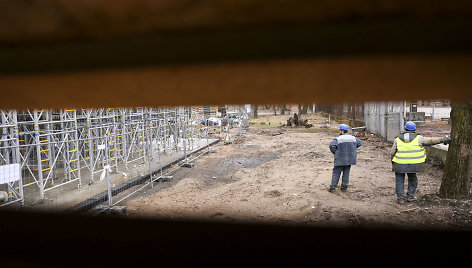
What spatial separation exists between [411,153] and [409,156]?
0.08m

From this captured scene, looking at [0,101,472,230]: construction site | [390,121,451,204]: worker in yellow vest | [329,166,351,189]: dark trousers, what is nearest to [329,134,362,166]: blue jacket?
[329,166,351,189]: dark trousers

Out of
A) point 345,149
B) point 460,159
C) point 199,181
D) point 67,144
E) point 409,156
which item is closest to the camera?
point 409,156

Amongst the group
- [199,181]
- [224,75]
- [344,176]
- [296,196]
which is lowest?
[199,181]

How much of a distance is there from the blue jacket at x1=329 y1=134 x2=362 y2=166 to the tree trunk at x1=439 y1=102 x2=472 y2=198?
83.3 inches

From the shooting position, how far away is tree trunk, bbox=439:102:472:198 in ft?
24.7

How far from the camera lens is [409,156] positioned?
7.44 metres

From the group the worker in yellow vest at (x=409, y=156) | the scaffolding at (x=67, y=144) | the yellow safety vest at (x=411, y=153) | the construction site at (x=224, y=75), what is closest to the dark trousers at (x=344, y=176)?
the worker in yellow vest at (x=409, y=156)

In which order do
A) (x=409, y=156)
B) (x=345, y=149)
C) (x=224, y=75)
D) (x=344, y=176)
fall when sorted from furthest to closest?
(x=344, y=176) → (x=345, y=149) → (x=409, y=156) → (x=224, y=75)

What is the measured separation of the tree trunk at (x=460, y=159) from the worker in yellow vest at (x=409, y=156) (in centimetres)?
26

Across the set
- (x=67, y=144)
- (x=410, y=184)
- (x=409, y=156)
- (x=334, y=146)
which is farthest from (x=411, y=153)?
(x=67, y=144)

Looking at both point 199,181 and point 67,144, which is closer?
point 67,144

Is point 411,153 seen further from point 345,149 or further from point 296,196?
point 296,196

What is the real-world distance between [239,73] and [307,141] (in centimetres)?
1938

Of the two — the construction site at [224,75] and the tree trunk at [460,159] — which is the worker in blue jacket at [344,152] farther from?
the construction site at [224,75]
